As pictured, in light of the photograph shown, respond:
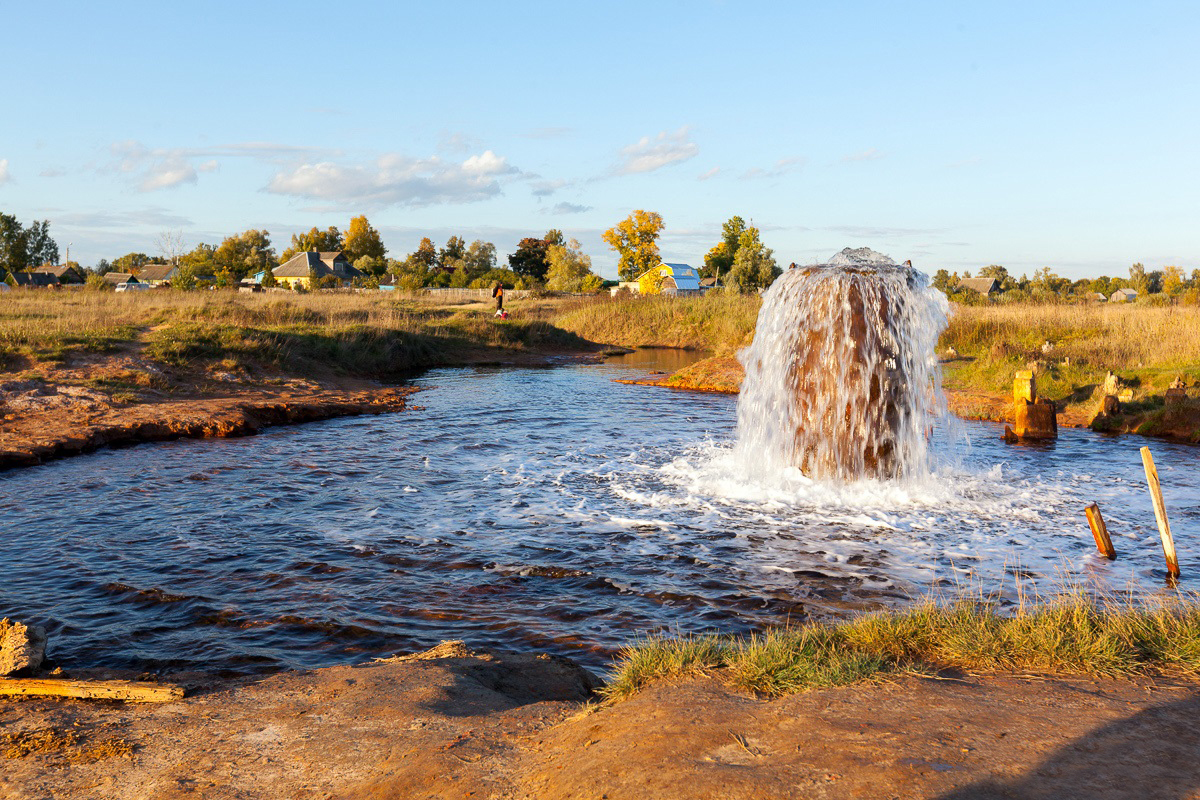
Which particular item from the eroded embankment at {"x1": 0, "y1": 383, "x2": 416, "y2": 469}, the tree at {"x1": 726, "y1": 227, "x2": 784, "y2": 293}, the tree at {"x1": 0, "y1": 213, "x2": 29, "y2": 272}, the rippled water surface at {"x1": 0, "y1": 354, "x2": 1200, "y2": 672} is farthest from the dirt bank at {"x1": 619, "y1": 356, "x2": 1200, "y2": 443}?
the tree at {"x1": 0, "y1": 213, "x2": 29, "y2": 272}

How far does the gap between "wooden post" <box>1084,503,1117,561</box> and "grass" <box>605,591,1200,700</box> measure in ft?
6.98

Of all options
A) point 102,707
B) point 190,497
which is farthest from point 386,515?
point 102,707

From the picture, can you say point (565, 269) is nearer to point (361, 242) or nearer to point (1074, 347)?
point (361, 242)

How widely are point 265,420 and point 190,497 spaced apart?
6621 mm

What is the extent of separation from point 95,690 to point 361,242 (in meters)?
113

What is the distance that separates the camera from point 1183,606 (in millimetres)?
6262

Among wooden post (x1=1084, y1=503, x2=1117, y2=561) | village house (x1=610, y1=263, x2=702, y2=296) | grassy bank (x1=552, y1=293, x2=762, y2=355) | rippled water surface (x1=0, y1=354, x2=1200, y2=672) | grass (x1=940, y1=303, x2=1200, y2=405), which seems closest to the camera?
rippled water surface (x1=0, y1=354, x2=1200, y2=672)

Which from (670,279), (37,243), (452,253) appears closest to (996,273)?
(670,279)

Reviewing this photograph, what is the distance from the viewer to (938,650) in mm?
5617

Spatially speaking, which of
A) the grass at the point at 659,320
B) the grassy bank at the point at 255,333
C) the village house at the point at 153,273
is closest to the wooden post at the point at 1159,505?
the grassy bank at the point at 255,333

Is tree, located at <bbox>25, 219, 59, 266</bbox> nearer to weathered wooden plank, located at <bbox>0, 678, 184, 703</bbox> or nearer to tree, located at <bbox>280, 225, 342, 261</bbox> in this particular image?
tree, located at <bbox>280, 225, 342, 261</bbox>

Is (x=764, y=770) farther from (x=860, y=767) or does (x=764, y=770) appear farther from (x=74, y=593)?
(x=74, y=593)

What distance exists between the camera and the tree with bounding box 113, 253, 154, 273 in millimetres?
123125

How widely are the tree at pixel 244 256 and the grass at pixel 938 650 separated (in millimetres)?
92658
